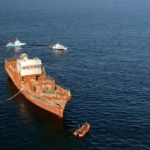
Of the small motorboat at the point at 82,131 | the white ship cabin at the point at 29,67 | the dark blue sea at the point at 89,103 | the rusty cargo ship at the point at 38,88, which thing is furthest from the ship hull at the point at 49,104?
the small motorboat at the point at 82,131

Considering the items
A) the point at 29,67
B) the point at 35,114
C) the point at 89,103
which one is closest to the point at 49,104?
the point at 35,114

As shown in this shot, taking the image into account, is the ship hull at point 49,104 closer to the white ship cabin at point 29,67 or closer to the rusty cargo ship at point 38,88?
the rusty cargo ship at point 38,88

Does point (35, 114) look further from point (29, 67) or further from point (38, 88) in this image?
point (29, 67)

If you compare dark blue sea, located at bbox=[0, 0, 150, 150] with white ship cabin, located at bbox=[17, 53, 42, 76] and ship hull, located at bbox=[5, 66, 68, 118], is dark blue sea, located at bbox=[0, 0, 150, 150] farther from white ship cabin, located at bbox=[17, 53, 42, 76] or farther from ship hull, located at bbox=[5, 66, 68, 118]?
white ship cabin, located at bbox=[17, 53, 42, 76]

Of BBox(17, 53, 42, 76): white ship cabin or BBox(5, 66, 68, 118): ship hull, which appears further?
BBox(17, 53, 42, 76): white ship cabin

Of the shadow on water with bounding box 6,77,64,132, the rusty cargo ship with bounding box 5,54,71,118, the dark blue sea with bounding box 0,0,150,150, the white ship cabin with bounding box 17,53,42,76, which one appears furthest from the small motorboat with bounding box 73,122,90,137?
the white ship cabin with bounding box 17,53,42,76
